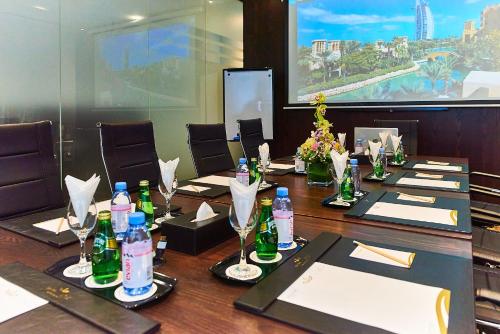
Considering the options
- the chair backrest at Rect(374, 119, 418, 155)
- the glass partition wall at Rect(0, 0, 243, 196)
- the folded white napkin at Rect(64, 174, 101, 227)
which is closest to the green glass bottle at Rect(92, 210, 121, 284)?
the folded white napkin at Rect(64, 174, 101, 227)

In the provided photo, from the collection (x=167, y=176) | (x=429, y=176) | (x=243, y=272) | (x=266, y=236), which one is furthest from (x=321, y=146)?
(x=243, y=272)

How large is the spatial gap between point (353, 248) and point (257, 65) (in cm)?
460

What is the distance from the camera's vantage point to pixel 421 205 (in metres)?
1.61

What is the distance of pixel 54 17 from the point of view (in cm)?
318

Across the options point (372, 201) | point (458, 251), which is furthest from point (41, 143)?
point (458, 251)

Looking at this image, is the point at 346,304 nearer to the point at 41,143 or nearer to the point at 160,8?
the point at 41,143

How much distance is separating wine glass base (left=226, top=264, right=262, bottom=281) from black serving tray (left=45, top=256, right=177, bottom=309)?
0.14 m

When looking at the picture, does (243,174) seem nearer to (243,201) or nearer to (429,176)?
(243,201)

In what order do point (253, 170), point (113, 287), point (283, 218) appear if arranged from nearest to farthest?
point (113, 287) → point (283, 218) → point (253, 170)

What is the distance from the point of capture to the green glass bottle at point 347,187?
173 centimetres

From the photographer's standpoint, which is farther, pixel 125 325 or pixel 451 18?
pixel 451 18

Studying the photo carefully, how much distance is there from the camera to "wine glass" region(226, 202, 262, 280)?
922mm

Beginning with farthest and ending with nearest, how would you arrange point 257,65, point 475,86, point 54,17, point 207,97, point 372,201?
point 257,65 < point 207,97 < point 475,86 < point 54,17 < point 372,201

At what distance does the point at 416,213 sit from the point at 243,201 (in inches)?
33.6
